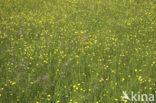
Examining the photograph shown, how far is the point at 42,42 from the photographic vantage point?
25.0ft

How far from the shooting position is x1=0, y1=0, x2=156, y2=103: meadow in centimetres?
480

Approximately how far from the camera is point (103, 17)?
10719mm

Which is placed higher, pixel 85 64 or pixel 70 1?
pixel 70 1

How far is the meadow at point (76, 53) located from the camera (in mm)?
4801

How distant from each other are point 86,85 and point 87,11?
7.47m

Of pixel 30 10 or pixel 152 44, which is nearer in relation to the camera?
pixel 152 44

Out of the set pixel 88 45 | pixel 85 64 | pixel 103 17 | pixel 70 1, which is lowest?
pixel 85 64

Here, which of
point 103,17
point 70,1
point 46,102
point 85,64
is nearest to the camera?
point 46,102

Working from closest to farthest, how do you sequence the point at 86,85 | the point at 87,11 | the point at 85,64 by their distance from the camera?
the point at 86,85 < the point at 85,64 < the point at 87,11

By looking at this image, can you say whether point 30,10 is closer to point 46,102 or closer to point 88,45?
point 88,45

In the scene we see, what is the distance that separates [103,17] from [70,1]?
4074mm

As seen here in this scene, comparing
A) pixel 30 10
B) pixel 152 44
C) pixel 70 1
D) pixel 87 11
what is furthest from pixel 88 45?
pixel 70 1

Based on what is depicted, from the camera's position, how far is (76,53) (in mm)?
6828

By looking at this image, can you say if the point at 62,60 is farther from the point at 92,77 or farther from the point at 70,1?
the point at 70,1
